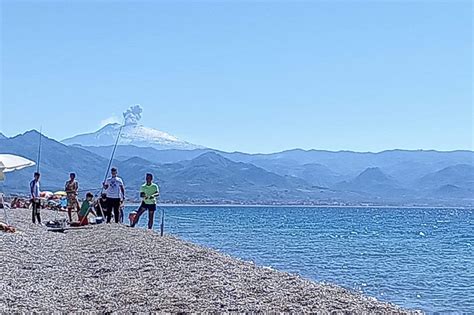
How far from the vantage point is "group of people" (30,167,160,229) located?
20031 millimetres

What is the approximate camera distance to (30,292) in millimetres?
10016

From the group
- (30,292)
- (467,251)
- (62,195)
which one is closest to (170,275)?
(30,292)

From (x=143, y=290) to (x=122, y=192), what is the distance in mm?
11063

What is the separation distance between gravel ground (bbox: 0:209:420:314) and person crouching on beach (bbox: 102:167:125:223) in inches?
190

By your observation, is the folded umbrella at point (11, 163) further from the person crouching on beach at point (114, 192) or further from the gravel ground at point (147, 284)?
the gravel ground at point (147, 284)

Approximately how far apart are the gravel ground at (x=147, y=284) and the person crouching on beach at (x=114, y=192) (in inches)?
190

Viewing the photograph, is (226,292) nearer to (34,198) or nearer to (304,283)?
(304,283)

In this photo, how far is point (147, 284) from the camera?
10.8 m

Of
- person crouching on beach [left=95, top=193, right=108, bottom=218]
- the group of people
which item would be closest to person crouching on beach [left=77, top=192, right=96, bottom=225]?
the group of people

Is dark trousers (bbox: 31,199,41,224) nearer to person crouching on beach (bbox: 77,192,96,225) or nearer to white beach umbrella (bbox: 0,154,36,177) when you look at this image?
person crouching on beach (bbox: 77,192,96,225)

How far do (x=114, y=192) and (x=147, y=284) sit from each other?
10474 mm

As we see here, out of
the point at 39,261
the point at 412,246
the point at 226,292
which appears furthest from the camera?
the point at 412,246

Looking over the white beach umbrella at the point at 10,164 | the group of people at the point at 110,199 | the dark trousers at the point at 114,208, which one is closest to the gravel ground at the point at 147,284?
the white beach umbrella at the point at 10,164

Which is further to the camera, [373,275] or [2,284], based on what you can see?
[373,275]
